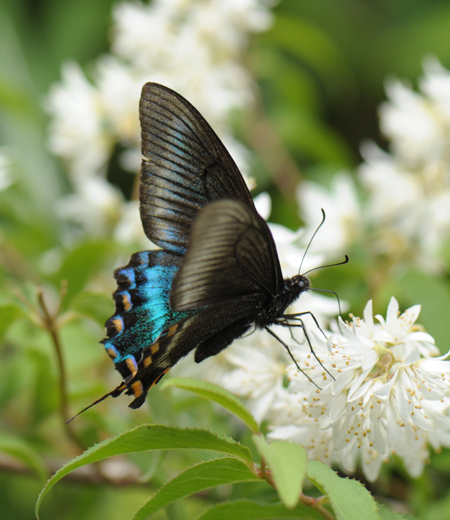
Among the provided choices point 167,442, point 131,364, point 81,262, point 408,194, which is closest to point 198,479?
point 167,442

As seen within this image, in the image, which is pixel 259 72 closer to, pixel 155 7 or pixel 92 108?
pixel 155 7

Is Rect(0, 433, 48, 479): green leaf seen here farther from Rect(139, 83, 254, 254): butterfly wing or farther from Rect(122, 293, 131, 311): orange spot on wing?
Rect(139, 83, 254, 254): butterfly wing

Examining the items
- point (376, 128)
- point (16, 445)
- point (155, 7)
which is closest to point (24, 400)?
point (16, 445)

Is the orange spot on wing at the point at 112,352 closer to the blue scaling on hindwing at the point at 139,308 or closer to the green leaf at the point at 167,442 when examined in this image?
the blue scaling on hindwing at the point at 139,308

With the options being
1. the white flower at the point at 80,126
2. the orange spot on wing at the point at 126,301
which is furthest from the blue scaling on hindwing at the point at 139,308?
the white flower at the point at 80,126

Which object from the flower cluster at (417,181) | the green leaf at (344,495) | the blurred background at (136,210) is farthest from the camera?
the flower cluster at (417,181)

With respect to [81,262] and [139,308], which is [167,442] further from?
[81,262]

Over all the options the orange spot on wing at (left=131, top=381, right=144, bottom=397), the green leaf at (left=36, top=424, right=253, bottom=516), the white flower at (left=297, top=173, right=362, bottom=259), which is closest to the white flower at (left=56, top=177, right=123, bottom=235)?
the white flower at (left=297, top=173, right=362, bottom=259)
